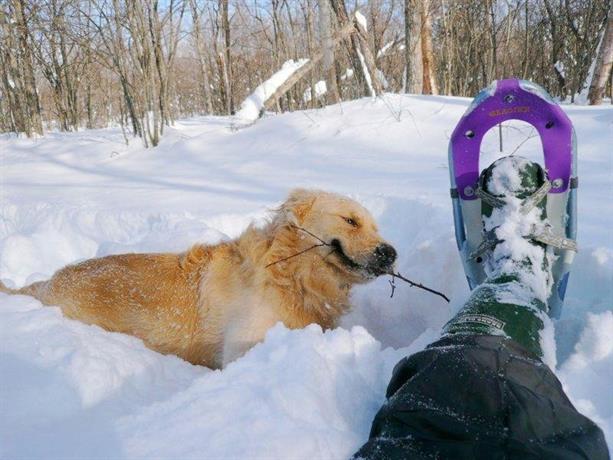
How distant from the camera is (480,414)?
37.0 inches

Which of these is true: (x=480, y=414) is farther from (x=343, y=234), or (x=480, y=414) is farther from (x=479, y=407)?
(x=343, y=234)

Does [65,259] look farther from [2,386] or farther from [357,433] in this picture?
[357,433]

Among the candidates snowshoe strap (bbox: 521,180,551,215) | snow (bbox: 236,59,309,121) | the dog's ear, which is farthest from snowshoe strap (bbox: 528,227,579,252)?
snow (bbox: 236,59,309,121)

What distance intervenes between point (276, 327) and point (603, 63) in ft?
28.6

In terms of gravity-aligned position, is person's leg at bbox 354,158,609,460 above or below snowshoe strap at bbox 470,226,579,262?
below

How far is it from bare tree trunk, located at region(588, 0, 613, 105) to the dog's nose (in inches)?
303

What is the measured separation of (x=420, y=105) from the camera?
21.9ft

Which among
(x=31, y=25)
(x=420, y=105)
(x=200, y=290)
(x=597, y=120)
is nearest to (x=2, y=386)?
(x=200, y=290)

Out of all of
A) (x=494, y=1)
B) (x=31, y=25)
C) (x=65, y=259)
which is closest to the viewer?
(x=65, y=259)

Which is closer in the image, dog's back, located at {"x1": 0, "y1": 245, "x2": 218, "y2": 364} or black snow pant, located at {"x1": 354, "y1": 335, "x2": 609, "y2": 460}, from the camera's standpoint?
black snow pant, located at {"x1": 354, "y1": 335, "x2": 609, "y2": 460}

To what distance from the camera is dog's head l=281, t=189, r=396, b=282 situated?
207 centimetres

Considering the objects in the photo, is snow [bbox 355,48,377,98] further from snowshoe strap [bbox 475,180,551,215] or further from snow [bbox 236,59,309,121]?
snowshoe strap [bbox 475,180,551,215]

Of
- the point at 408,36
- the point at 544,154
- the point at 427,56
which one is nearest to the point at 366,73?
the point at 408,36

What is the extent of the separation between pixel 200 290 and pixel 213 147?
5539mm
